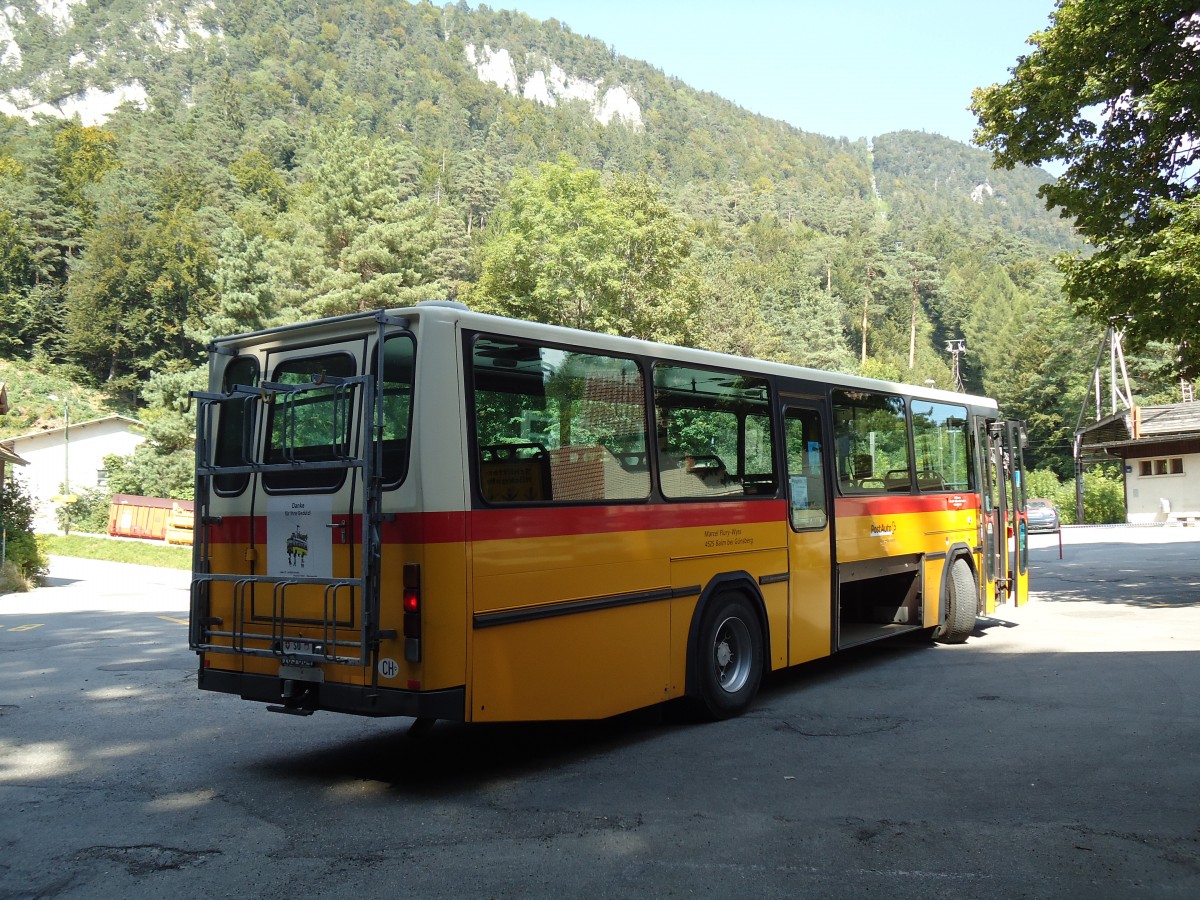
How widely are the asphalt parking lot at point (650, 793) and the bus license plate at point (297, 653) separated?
2.56ft

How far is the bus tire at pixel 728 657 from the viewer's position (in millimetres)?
8258

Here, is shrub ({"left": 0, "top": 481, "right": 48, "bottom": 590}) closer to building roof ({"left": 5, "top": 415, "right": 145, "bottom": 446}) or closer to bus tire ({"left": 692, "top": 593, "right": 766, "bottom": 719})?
bus tire ({"left": 692, "top": 593, "right": 766, "bottom": 719})

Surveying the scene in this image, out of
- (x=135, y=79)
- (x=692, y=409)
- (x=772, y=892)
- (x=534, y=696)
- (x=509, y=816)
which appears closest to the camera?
(x=772, y=892)

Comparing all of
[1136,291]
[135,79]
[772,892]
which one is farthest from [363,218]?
[135,79]

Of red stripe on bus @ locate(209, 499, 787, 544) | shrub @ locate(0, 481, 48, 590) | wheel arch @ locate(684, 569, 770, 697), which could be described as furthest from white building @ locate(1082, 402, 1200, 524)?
red stripe on bus @ locate(209, 499, 787, 544)

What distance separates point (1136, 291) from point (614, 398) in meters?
11.0

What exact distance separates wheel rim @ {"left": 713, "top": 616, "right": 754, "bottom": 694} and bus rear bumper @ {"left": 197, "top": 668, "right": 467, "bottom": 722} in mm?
2981

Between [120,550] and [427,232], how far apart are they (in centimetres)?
2306

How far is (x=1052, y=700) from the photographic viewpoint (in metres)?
8.88

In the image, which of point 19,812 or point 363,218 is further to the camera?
point 363,218

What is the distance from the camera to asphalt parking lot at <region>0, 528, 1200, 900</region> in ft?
16.2

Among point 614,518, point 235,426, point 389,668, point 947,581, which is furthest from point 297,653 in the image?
point 947,581

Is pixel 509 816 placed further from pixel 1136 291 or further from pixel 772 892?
pixel 1136 291

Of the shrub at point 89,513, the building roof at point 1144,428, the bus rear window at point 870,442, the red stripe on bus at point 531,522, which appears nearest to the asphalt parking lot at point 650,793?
the red stripe on bus at point 531,522
